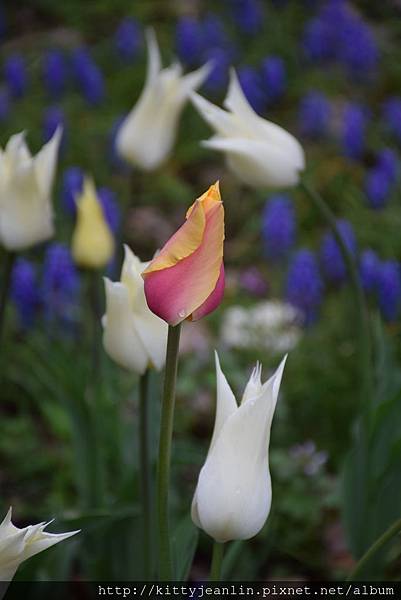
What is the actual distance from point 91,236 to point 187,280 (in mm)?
901

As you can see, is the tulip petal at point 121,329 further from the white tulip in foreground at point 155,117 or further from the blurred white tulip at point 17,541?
the white tulip in foreground at point 155,117

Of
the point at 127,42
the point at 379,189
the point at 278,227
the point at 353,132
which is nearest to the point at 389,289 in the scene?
the point at 278,227

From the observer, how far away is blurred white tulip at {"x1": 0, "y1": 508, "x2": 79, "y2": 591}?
3.20ft

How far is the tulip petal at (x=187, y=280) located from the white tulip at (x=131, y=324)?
0.89 ft

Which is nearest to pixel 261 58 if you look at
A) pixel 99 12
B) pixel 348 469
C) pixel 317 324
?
pixel 99 12

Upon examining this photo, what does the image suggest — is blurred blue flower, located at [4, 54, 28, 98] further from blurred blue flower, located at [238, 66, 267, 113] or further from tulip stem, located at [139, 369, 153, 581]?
tulip stem, located at [139, 369, 153, 581]

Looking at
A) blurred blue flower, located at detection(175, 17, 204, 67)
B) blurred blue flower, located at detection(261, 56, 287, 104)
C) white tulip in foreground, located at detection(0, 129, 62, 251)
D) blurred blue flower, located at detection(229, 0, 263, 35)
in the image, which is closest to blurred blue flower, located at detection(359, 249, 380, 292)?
white tulip in foreground, located at detection(0, 129, 62, 251)

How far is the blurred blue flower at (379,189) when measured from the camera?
2926 mm

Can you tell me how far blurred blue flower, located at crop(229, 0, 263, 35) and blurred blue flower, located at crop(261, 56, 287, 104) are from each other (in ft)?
1.24

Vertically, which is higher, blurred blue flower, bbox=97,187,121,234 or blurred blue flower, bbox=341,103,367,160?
blurred blue flower, bbox=97,187,121,234

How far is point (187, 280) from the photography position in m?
0.94

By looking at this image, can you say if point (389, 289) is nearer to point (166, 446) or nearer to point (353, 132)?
point (353, 132)

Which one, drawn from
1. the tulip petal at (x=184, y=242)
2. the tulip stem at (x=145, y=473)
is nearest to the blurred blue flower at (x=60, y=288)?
the tulip stem at (x=145, y=473)

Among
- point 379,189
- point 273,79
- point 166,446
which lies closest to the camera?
point 166,446
